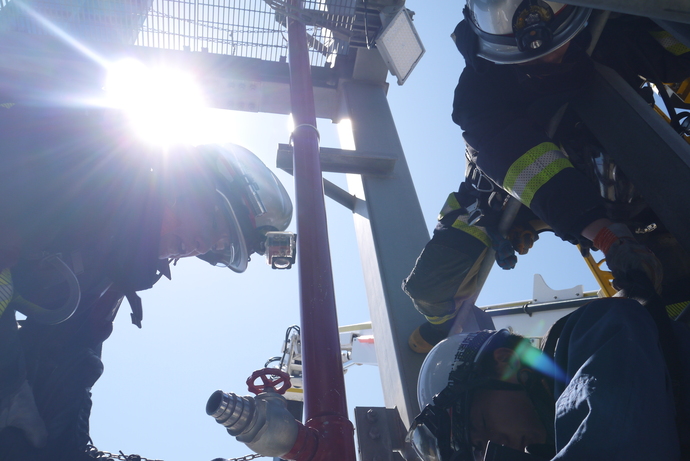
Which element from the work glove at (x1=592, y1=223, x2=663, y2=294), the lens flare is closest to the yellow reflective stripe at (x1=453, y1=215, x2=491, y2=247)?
the work glove at (x1=592, y1=223, x2=663, y2=294)

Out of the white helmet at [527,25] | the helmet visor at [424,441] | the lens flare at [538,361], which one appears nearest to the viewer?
the lens flare at [538,361]

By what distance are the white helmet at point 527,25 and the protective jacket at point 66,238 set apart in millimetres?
1839

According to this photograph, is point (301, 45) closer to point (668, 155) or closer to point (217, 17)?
point (217, 17)

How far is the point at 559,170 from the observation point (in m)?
2.13

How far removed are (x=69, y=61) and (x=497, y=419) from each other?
4.43m

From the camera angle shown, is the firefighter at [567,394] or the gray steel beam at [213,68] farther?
the gray steel beam at [213,68]

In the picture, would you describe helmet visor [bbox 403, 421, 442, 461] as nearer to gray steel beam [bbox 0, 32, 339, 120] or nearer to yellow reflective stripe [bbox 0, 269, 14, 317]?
yellow reflective stripe [bbox 0, 269, 14, 317]

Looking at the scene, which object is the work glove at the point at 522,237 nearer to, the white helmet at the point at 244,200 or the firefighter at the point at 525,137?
the firefighter at the point at 525,137

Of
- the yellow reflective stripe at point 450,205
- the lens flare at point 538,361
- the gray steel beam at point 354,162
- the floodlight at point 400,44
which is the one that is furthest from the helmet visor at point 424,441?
the floodlight at point 400,44

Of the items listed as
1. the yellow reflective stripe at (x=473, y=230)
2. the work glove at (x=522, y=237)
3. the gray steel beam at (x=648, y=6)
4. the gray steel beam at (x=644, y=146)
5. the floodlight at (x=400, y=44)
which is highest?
the floodlight at (x=400, y=44)

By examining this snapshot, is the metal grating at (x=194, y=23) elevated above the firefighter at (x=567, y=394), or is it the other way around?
the metal grating at (x=194, y=23)

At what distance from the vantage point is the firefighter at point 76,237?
2.40 meters

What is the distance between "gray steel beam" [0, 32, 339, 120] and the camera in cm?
454

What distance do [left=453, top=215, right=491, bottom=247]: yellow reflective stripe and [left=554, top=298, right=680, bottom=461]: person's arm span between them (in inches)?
64.9
